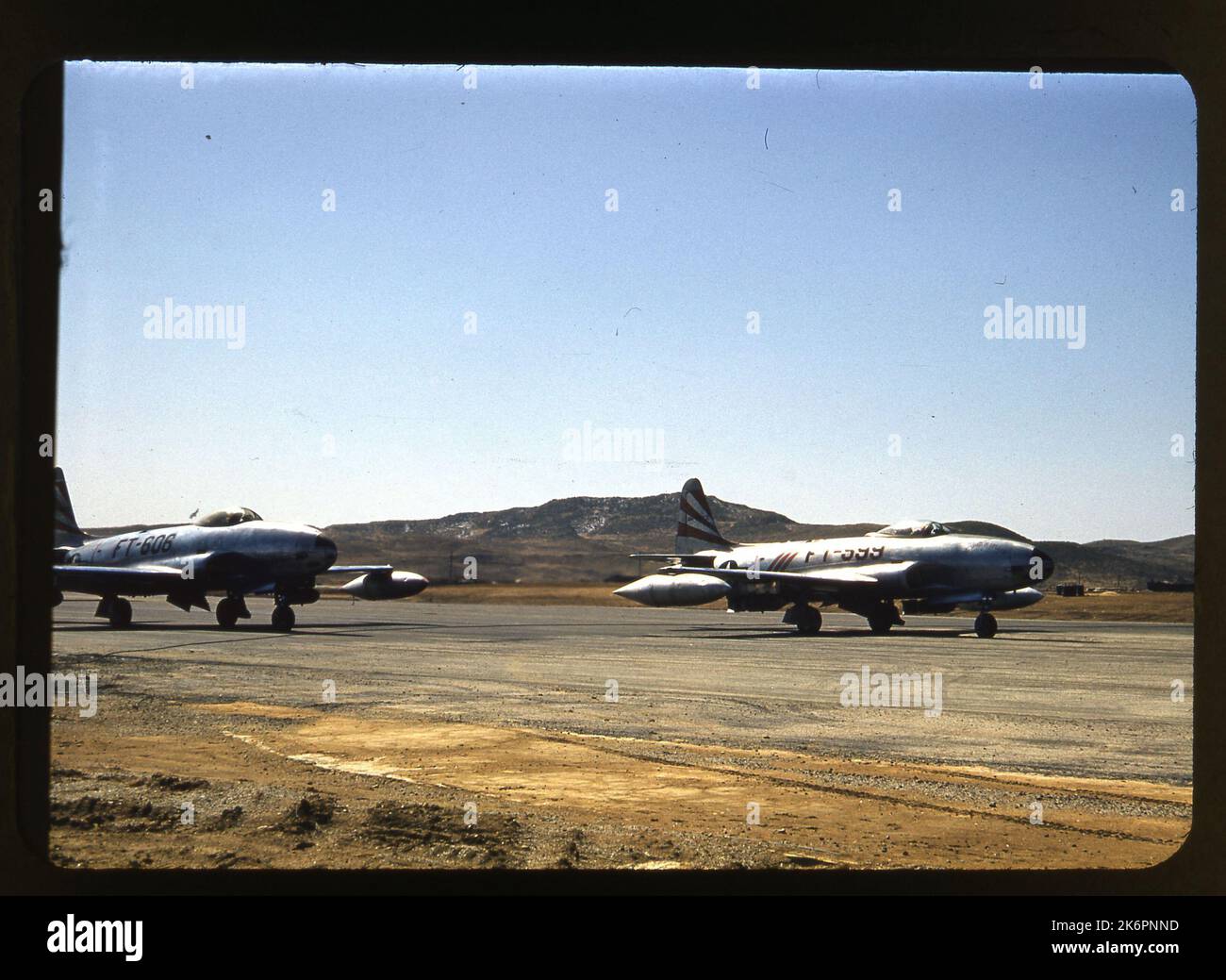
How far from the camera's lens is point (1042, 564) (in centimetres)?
2567

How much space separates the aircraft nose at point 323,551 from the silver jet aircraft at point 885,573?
40.1 feet

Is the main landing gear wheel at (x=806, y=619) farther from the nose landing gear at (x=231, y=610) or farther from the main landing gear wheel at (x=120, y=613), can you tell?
the main landing gear wheel at (x=120, y=613)

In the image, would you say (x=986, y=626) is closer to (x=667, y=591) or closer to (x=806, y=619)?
(x=806, y=619)

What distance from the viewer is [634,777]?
27.8ft

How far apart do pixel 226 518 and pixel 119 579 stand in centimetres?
327

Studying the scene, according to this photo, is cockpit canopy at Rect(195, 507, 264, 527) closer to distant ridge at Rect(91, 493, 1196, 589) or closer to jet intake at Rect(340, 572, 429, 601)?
jet intake at Rect(340, 572, 429, 601)

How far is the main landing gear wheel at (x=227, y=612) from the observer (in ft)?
84.9

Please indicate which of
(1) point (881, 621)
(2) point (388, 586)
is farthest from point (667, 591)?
(2) point (388, 586)

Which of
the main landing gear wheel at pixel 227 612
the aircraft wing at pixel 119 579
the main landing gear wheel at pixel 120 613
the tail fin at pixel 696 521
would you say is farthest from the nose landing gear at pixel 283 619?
the tail fin at pixel 696 521

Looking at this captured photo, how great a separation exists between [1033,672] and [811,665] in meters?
4.31

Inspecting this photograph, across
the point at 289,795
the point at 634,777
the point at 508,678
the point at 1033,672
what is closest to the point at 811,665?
the point at 1033,672

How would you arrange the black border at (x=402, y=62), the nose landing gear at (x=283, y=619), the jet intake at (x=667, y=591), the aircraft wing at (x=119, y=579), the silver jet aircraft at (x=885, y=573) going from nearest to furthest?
the black border at (x=402, y=62) → the aircraft wing at (x=119, y=579) → the nose landing gear at (x=283, y=619) → the silver jet aircraft at (x=885, y=573) → the jet intake at (x=667, y=591)

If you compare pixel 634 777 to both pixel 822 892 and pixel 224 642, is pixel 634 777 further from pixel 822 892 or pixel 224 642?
pixel 224 642

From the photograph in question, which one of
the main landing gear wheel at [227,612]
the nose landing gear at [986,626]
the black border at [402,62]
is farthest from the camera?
the nose landing gear at [986,626]
